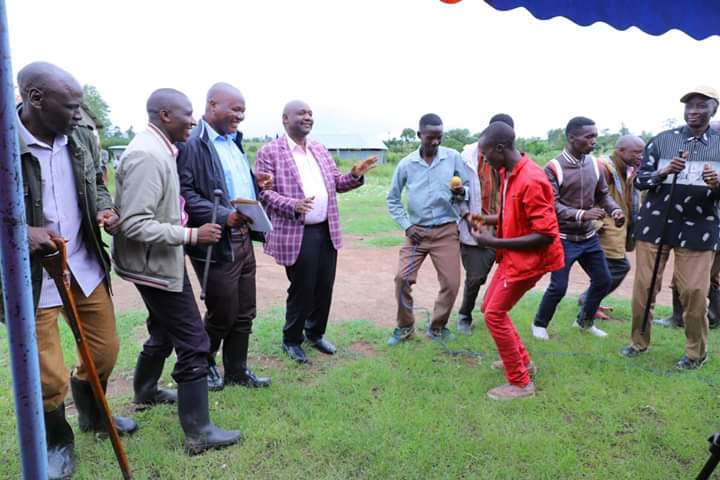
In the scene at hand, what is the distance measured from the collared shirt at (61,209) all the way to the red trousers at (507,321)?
2.54 meters

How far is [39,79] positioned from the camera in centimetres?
244

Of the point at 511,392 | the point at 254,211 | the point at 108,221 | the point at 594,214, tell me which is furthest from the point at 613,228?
the point at 108,221

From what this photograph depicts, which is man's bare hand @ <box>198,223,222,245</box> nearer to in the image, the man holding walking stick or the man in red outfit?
the man holding walking stick

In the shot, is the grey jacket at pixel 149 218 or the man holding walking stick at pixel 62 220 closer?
the man holding walking stick at pixel 62 220

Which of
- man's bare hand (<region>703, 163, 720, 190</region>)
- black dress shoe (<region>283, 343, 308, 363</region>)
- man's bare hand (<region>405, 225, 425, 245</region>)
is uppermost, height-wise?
man's bare hand (<region>703, 163, 720, 190</region>)

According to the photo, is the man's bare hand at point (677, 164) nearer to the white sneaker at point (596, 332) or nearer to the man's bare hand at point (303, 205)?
the white sneaker at point (596, 332)

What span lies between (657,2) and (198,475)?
4086mm

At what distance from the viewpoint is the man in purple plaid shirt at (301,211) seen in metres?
4.34

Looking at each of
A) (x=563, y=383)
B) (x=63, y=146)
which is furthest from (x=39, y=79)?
(x=563, y=383)

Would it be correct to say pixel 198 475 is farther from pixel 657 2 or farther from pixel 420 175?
pixel 657 2

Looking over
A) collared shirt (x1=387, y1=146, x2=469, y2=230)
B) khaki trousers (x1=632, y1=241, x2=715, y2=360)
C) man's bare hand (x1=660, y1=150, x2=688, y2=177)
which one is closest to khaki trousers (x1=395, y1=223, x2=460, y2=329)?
collared shirt (x1=387, y1=146, x2=469, y2=230)

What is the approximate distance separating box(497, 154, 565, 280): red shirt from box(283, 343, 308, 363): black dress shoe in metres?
1.86

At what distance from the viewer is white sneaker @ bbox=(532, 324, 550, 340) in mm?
5102

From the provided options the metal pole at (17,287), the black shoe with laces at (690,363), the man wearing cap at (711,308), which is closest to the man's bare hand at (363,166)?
the black shoe with laces at (690,363)
